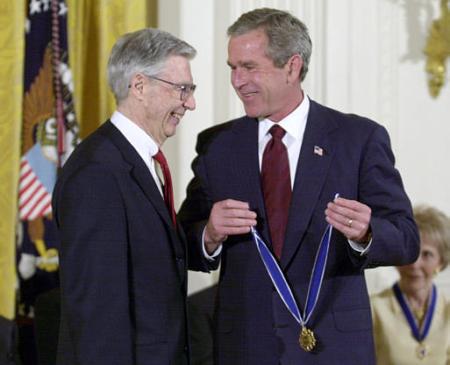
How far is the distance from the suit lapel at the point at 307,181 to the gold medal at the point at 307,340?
Answer: 211mm

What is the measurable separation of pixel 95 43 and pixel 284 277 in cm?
203

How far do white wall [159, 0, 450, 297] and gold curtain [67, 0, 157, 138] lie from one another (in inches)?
15.0

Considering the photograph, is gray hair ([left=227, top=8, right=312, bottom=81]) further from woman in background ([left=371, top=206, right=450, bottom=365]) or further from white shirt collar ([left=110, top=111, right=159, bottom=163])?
woman in background ([left=371, top=206, right=450, bottom=365])

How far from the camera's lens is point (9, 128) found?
442 centimetres

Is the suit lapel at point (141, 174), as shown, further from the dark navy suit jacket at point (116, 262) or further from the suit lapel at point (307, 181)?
the suit lapel at point (307, 181)

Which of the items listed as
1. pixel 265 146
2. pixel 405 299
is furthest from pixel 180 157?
pixel 265 146

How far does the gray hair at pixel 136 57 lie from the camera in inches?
114

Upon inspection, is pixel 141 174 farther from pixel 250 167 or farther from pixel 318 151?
pixel 318 151

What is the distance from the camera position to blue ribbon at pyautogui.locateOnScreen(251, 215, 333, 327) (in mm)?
3088

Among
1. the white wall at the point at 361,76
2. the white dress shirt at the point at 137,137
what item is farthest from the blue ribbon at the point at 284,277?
the white wall at the point at 361,76

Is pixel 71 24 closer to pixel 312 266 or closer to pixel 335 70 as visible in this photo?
pixel 335 70

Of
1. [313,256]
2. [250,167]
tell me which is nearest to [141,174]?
[250,167]

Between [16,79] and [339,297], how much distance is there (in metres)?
1.93

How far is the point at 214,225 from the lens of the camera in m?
3.05
